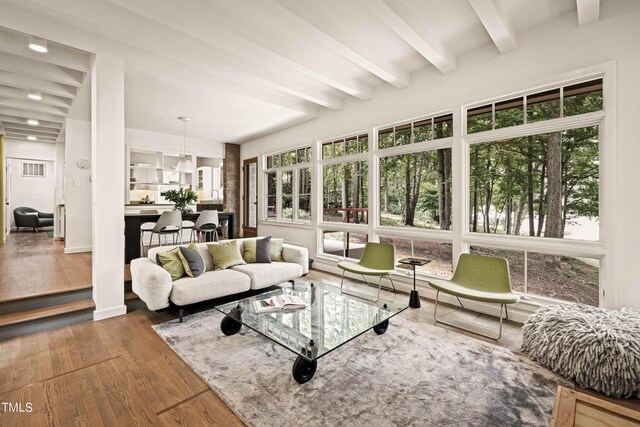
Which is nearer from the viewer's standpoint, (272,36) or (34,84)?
(272,36)

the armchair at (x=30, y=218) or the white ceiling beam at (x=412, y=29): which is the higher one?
the white ceiling beam at (x=412, y=29)

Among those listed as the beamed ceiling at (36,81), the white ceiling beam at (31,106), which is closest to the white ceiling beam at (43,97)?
the beamed ceiling at (36,81)

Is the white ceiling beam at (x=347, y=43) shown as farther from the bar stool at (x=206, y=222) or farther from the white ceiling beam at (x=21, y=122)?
the white ceiling beam at (x=21, y=122)

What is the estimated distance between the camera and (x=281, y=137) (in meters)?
6.77

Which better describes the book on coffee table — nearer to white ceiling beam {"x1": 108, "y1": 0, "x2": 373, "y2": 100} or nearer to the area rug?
the area rug

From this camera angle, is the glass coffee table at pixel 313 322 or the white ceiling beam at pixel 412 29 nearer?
the glass coffee table at pixel 313 322

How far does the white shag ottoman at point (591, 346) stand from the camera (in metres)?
1.98

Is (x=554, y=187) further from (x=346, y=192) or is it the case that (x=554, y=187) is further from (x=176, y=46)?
(x=176, y=46)

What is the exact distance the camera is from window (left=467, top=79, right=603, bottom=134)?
2891 millimetres

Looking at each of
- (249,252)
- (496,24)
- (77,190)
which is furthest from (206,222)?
(496,24)

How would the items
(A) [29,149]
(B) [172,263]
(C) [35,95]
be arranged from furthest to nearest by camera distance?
(A) [29,149]
(C) [35,95]
(B) [172,263]

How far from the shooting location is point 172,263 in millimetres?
3398

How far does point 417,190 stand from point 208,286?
3.10 metres

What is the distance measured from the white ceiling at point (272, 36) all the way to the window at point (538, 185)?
3.70 feet
